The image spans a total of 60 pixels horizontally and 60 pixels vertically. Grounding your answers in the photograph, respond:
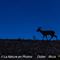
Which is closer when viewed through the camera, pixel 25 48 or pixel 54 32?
pixel 25 48

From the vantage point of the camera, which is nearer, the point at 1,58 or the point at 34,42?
the point at 34,42

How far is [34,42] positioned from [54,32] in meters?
2.25

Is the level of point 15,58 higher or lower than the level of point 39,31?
lower

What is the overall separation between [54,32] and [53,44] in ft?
5.67

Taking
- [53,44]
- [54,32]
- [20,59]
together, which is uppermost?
[54,32]

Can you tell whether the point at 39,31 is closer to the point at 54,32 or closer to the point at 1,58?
the point at 54,32

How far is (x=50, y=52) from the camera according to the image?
11922 mm

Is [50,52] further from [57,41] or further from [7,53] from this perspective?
[7,53]

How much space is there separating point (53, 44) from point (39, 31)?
2066 millimetres

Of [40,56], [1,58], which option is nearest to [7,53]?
[1,58]

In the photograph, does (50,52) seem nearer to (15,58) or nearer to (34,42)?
(34,42)

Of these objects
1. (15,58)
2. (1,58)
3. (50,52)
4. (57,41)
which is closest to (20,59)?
(15,58)

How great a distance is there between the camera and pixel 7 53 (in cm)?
1265

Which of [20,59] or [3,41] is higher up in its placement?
[3,41]
